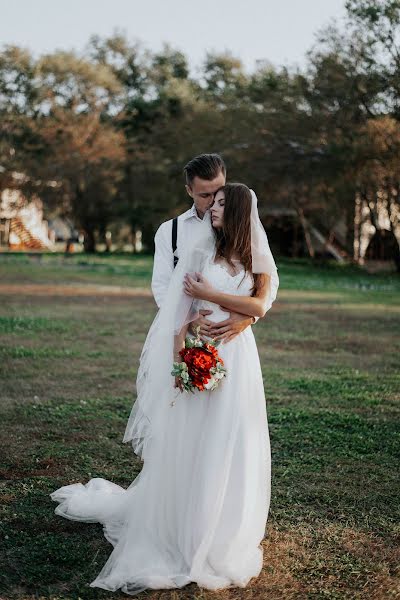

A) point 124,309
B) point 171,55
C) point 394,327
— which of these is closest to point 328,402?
point 394,327

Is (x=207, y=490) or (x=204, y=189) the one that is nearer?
(x=207, y=490)

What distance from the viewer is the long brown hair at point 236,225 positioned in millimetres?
3949

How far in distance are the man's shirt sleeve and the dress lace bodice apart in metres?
0.39

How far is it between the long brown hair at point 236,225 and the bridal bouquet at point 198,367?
0.52 meters

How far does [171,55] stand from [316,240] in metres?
21.8

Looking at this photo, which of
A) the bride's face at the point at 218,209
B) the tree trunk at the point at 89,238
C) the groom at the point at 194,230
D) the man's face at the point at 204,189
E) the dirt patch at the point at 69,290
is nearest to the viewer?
the bride's face at the point at 218,209

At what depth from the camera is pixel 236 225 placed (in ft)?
13.0

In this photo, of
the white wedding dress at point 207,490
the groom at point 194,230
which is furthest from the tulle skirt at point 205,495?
the groom at point 194,230

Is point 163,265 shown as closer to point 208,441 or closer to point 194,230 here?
point 194,230

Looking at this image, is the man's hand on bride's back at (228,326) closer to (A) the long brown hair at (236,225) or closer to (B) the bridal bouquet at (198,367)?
(B) the bridal bouquet at (198,367)

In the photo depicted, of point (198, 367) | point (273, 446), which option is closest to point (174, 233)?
point (198, 367)

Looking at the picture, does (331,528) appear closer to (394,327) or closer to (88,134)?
(394,327)

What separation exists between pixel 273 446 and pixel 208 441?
9.03ft

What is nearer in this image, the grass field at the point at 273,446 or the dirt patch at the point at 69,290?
the grass field at the point at 273,446
